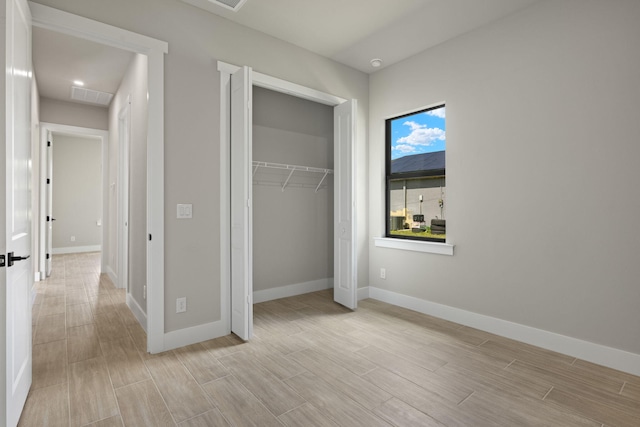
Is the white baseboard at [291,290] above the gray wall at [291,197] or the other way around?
the other way around

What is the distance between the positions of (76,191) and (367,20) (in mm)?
8097

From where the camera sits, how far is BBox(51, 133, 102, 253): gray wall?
7.79 m

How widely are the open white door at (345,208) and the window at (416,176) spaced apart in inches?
26.0

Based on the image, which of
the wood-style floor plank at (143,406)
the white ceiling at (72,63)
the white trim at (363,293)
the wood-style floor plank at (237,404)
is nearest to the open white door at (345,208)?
the white trim at (363,293)

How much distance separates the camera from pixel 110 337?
296 cm

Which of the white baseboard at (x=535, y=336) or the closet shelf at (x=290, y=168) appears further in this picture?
the closet shelf at (x=290, y=168)

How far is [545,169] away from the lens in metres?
2.73

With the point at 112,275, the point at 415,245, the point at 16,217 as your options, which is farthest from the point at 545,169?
the point at 112,275

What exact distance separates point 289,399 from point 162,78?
2.53 meters

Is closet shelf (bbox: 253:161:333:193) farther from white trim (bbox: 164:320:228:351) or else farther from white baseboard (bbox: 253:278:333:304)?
white trim (bbox: 164:320:228:351)

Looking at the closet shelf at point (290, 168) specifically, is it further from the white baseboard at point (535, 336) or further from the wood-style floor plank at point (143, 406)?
the wood-style floor plank at point (143, 406)

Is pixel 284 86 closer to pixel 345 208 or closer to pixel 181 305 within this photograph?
pixel 345 208

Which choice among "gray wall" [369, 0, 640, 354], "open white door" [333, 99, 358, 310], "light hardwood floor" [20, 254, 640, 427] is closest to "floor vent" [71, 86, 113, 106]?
"light hardwood floor" [20, 254, 640, 427]

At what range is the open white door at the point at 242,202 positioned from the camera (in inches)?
111
